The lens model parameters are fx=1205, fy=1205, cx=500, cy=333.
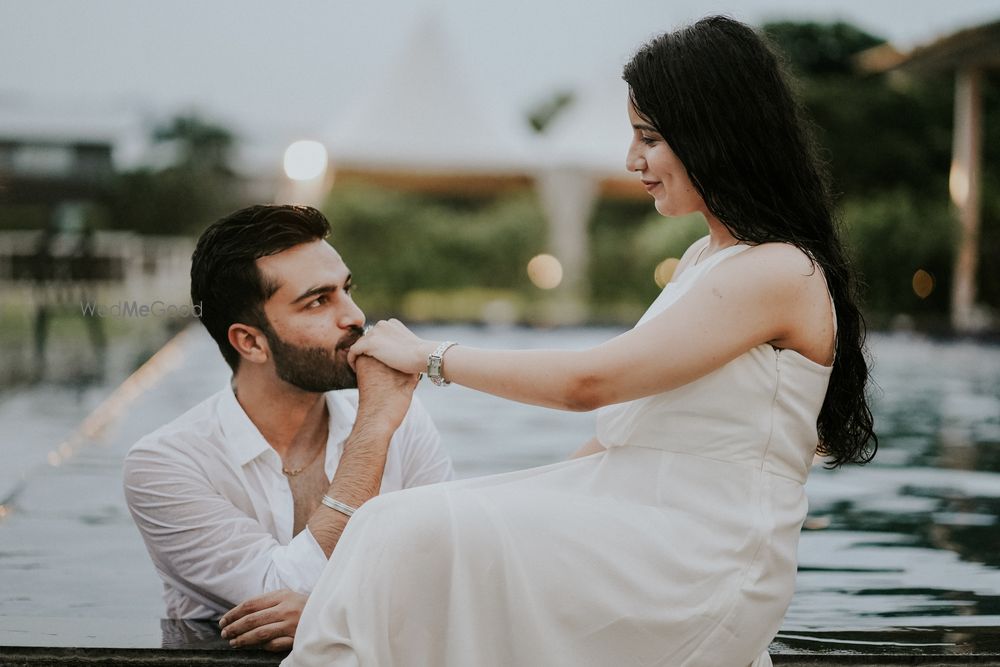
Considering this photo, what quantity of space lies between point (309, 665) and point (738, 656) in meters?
0.74

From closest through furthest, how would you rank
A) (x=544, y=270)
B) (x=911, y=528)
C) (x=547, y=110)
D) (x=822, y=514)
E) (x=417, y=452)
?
(x=417, y=452) < (x=911, y=528) < (x=822, y=514) < (x=544, y=270) < (x=547, y=110)

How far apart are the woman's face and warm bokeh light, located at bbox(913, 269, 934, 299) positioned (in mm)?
15432

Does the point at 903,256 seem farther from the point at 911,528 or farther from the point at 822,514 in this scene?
the point at 911,528

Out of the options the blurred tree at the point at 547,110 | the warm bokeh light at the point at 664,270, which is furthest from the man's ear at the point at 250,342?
the blurred tree at the point at 547,110

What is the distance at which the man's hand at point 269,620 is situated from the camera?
7.70 ft

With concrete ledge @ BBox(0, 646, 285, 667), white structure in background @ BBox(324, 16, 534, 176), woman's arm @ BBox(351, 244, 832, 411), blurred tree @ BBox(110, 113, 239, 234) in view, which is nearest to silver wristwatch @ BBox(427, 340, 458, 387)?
woman's arm @ BBox(351, 244, 832, 411)

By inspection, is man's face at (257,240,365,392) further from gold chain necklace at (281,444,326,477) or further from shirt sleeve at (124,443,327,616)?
shirt sleeve at (124,443,327,616)

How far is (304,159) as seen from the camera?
12734mm

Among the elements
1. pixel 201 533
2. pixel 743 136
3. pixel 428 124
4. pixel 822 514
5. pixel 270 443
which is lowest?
pixel 822 514

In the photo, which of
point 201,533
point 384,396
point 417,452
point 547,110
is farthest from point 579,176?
point 547,110

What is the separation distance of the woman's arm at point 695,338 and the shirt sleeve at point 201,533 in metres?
0.64

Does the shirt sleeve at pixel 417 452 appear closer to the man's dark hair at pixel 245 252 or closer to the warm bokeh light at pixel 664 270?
the man's dark hair at pixel 245 252

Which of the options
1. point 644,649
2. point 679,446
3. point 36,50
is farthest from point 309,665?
point 36,50

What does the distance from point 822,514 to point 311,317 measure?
276 cm
